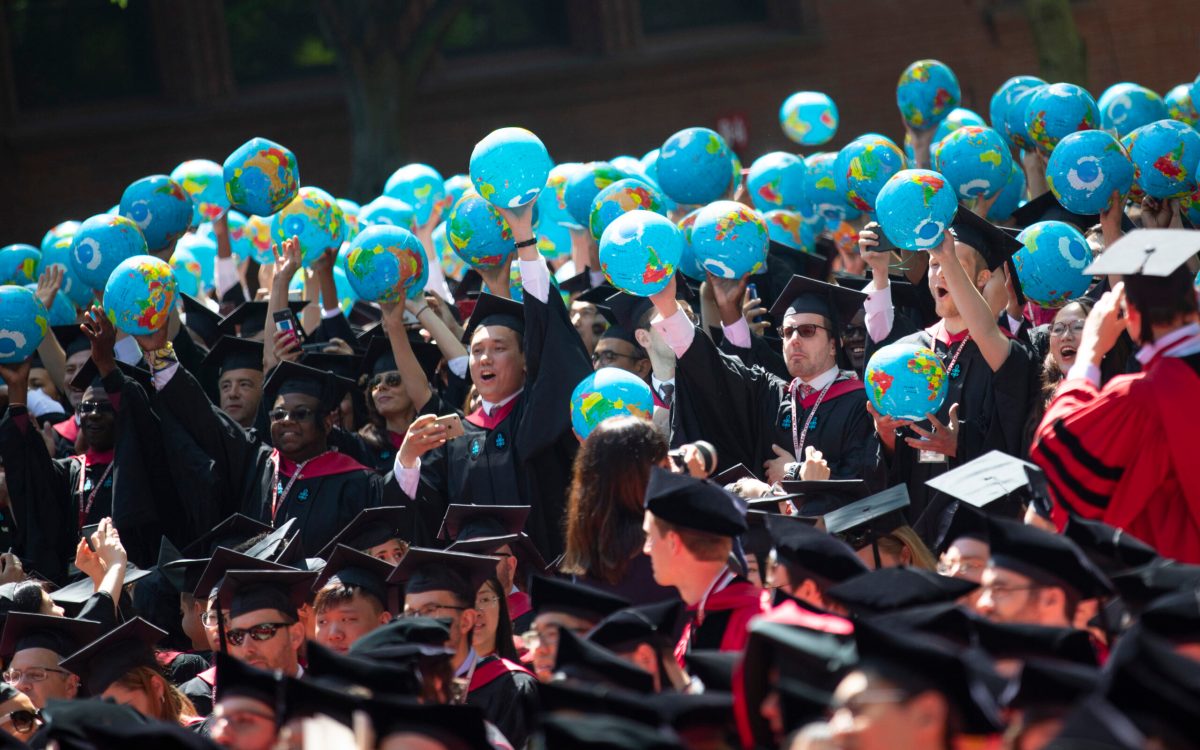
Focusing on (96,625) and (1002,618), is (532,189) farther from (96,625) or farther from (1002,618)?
(1002,618)

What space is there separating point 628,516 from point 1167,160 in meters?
3.87

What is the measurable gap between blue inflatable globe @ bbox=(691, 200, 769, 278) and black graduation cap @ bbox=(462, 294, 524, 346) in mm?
919

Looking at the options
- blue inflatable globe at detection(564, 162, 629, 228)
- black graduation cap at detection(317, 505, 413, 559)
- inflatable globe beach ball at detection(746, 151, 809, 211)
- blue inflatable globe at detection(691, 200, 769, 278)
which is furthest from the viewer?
inflatable globe beach ball at detection(746, 151, 809, 211)

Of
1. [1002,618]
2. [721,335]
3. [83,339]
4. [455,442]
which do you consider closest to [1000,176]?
[721,335]

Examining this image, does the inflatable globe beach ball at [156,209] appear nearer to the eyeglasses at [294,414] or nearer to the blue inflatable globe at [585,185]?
the eyeglasses at [294,414]

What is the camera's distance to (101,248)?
8.52 meters

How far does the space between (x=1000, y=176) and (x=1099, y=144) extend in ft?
2.85

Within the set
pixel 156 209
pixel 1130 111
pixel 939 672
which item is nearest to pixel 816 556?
pixel 939 672

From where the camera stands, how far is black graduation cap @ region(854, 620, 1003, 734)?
3.28 meters

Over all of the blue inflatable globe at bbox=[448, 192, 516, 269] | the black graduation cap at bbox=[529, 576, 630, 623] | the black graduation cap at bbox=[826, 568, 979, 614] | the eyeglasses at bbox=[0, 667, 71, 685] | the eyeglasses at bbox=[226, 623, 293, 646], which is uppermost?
the blue inflatable globe at bbox=[448, 192, 516, 269]

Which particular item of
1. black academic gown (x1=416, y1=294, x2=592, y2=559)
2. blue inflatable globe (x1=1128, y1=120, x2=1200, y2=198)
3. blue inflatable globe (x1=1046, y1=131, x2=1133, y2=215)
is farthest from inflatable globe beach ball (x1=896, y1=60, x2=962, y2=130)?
black academic gown (x1=416, y1=294, x2=592, y2=559)

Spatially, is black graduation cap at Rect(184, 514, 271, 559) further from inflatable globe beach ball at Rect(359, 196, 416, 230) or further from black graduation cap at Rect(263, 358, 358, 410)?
inflatable globe beach ball at Rect(359, 196, 416, 230)

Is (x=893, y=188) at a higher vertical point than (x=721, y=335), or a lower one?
higher

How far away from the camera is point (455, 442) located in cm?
755
